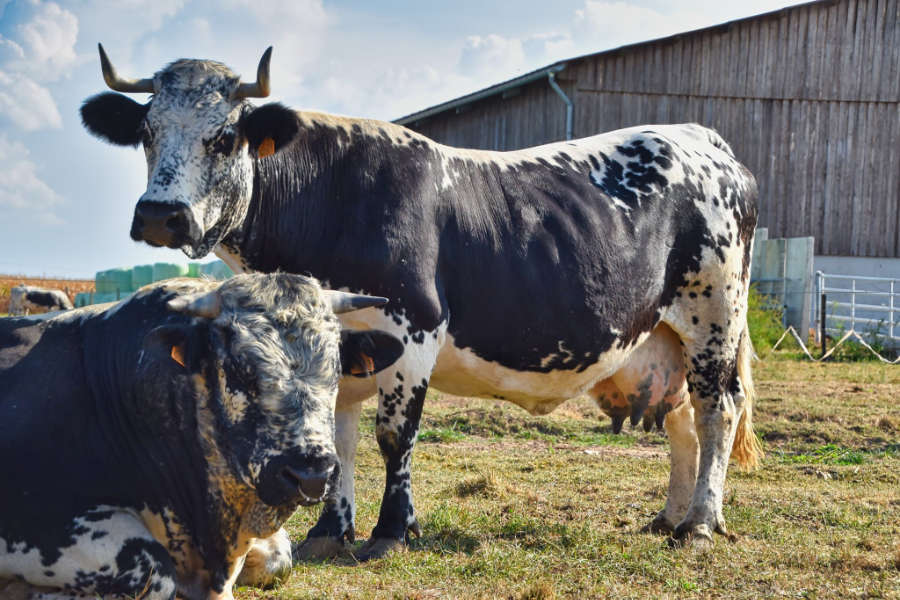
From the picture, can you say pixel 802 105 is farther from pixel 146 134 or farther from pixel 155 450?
pixel 155 450

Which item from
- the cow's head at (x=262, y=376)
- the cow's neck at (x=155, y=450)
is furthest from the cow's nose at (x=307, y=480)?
the cow's neck at (x=155, y=450)

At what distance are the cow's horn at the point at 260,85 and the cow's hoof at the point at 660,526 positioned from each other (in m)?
3.47

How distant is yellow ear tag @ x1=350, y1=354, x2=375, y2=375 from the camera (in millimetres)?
4086

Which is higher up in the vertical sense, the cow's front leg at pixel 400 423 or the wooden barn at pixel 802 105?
the wooden barn at pixel 802 105

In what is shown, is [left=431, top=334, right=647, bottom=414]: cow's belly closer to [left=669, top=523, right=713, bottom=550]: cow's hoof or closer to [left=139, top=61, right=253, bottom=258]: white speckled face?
[left=669, top=523, right=713, bottom=550]: cow's hoof

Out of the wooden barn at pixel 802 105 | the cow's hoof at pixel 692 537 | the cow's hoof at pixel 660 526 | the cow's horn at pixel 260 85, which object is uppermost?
the wooden barn at pixel 802 105

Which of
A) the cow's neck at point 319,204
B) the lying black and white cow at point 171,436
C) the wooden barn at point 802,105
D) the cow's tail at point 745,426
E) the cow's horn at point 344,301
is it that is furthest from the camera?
the wooden barn at point 802,105

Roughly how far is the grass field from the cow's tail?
0.92ft

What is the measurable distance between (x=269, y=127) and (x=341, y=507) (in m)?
2.15

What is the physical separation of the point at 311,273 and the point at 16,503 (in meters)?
2.19

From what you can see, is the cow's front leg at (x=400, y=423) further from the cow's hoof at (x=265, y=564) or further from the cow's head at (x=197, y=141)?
the cow's head at (x=197, y=141)

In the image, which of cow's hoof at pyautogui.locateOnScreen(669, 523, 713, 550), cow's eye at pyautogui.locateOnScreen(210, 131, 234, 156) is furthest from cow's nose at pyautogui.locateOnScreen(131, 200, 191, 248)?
cow's hoof at pyautogui.locateOnScreen(669, 523, 713, 550)

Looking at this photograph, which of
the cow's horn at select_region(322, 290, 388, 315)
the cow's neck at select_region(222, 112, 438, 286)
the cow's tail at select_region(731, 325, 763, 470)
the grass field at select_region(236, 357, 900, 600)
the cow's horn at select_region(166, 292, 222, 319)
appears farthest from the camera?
the cow's tail at select_region(731, 325, 763, 470)

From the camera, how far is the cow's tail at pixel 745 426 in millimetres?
6961
